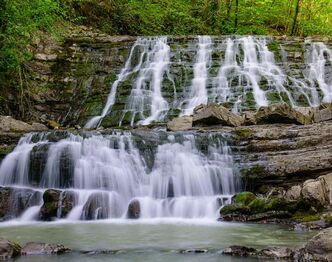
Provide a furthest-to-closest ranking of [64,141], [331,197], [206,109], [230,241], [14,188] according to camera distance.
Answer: [206,109] → [64,141] → [14,188] → [331,197] → [230,241]

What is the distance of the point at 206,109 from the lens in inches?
553

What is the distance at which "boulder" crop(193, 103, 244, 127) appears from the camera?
13.8 metres

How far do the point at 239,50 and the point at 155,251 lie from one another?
15007mm

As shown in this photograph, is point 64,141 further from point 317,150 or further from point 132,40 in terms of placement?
point 132,40

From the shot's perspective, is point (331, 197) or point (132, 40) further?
point (132, 40)

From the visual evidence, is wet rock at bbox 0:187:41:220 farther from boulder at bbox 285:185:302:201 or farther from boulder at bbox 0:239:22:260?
boulder at bbox 285:185:302:201

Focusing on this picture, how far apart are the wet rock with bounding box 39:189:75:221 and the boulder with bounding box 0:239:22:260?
3723 millimetres

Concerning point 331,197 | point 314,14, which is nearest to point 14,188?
point 331,197

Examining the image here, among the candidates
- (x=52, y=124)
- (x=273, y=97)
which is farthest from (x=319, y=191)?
(x=52, y=124)

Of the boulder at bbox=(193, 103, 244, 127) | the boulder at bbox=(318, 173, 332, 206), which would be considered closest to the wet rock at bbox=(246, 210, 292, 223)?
the boulder at bbox=(318, 173, 332, 206)

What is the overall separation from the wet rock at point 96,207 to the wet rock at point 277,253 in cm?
486

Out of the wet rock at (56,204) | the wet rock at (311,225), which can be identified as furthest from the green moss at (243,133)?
the wet rock at (56,204)

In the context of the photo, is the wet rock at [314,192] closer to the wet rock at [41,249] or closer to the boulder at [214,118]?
the boulder at [214,118]

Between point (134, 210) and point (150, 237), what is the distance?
8.10ft
